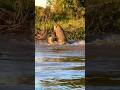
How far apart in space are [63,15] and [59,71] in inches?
495

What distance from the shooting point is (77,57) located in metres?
16.3

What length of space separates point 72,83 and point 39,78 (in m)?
1.11

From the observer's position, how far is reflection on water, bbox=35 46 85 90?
1004cm

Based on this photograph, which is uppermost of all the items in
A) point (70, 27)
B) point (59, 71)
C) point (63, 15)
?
point (63, 15)

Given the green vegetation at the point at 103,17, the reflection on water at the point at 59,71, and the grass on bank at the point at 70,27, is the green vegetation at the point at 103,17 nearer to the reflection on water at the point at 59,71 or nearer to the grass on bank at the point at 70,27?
the grass on bank at the point at 70,27

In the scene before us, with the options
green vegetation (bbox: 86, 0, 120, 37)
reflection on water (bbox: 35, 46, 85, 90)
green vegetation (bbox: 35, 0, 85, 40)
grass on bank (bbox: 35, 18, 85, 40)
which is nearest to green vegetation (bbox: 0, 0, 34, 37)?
Result: grass on bank (bbox: 35, 18, 85, 40)

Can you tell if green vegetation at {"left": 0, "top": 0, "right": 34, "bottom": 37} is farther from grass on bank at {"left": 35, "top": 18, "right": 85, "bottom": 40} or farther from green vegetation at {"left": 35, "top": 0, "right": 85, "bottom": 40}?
green vegetation at {"left": 35, "top": 0, "right": 85, "bottom": 40}

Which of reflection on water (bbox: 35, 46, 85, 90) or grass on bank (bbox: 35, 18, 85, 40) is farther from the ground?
grass on bank (bbox: 35, 18, 85, 40)

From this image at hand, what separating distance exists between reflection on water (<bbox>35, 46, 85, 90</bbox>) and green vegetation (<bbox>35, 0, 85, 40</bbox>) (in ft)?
23.3

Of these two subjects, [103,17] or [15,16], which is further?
[103,17]

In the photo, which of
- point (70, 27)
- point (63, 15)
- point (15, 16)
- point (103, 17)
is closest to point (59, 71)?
point (15, 16)

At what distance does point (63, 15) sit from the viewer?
24.5 meters

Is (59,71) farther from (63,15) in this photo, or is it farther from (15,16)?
(63,15)

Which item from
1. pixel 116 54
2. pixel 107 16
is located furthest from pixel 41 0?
pixel 116 54
